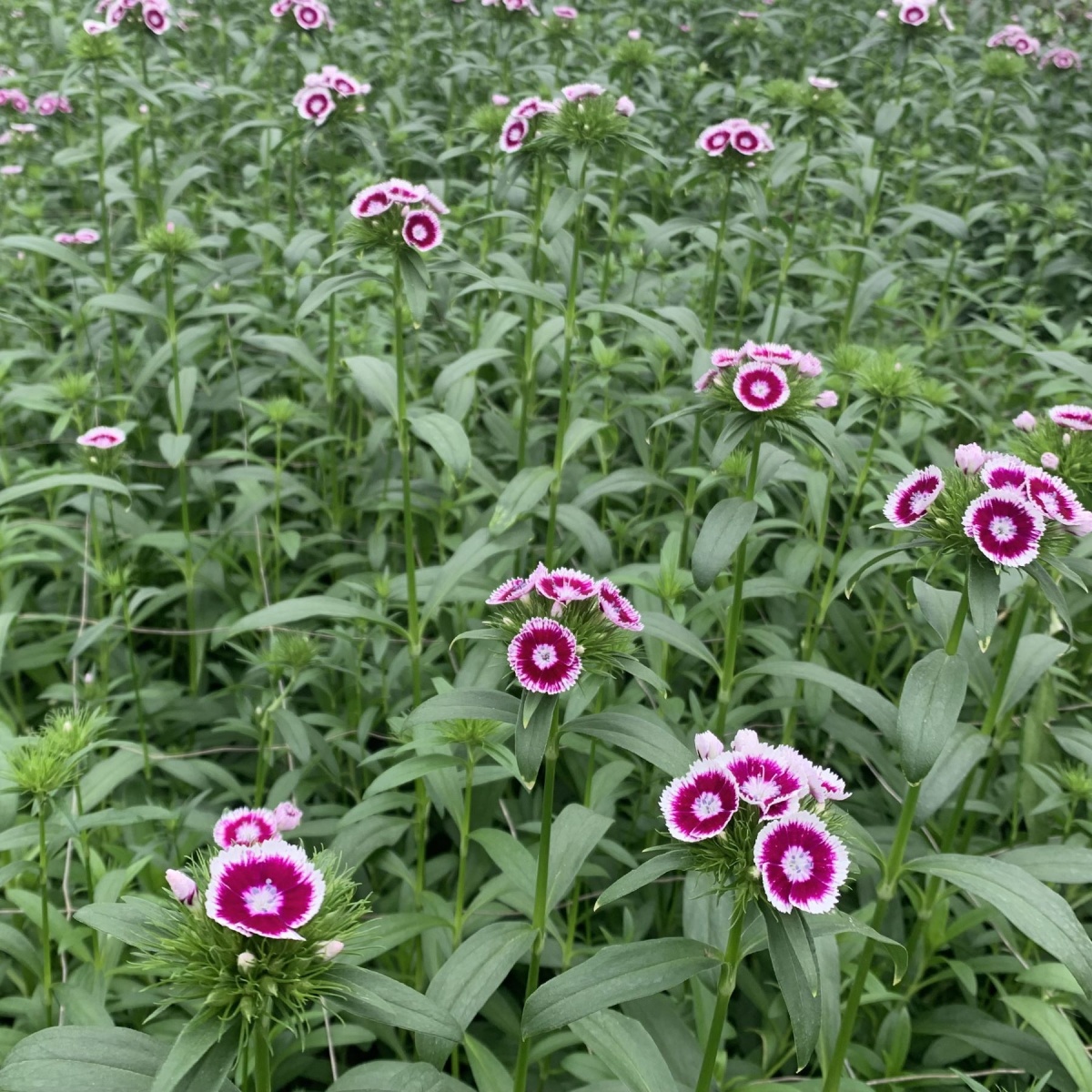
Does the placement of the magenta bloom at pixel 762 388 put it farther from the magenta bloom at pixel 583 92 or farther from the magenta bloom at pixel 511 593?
the magenta bloom at pixel 583 92

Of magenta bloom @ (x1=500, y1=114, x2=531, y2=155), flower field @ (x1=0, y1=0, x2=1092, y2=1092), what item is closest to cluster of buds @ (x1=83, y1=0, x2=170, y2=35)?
flower field @ (x1=0, y1=0, x2=1092, y2=1092)

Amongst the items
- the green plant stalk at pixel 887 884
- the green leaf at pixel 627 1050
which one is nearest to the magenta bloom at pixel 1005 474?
the green plant stalk at pixel 887 884

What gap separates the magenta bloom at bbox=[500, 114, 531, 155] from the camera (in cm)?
316

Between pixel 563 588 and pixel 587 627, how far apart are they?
0.08 meters

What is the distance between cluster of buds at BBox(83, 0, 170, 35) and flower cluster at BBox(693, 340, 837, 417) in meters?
3.19

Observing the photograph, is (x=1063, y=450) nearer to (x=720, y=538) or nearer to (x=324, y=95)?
(x=720, y=538)

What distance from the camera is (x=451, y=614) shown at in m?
3.15

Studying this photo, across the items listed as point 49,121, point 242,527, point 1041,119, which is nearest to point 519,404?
point 242,527

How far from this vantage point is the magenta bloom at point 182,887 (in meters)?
1.23

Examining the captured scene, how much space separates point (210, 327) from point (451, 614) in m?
1.49

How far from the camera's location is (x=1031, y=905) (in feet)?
5.20

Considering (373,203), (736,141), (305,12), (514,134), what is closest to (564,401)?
(373,203)

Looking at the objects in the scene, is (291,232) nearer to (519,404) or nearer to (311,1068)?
(519,404)

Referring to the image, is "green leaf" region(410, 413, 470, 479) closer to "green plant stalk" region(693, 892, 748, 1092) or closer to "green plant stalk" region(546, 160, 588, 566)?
"green plant stalk" region(546, 160, 588, 566)
